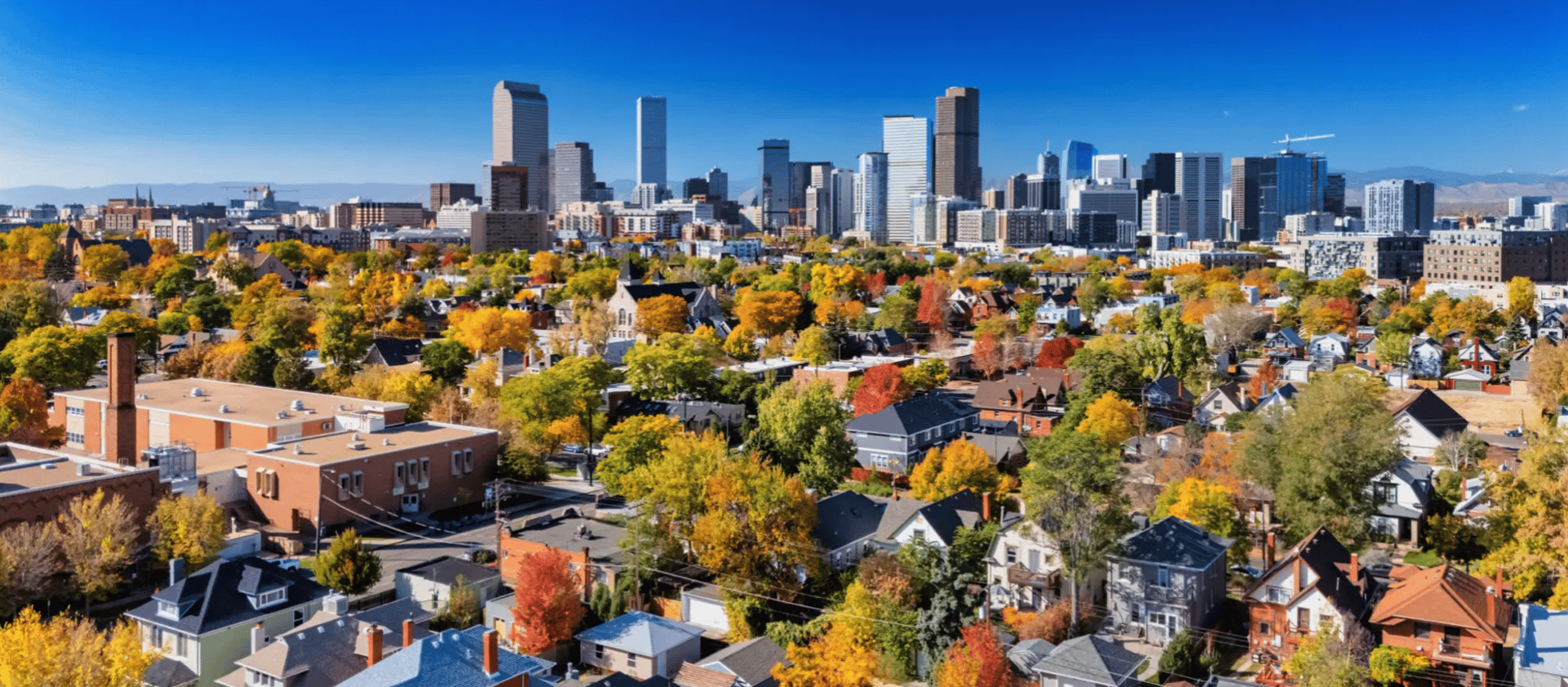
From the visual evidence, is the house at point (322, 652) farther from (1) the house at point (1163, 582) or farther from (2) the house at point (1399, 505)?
(2) the house at point (1399, 505)

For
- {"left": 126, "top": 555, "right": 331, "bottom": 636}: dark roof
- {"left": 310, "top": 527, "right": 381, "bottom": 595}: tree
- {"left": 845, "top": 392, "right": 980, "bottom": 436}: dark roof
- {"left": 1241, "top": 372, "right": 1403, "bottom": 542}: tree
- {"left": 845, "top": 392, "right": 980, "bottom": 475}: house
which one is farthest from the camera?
{"left": 845, "top": 392, "right": 980, "bottom": 436}: dark roof

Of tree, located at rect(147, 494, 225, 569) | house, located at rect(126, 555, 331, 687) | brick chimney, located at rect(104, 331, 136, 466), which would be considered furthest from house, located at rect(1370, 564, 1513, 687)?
brick chimney, located at rect(104, 331, 136, 466)

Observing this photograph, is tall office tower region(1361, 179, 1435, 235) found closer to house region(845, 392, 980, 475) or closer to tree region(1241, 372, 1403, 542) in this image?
house region(845, 392, 980, 475)

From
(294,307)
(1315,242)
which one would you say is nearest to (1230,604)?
(294,307)

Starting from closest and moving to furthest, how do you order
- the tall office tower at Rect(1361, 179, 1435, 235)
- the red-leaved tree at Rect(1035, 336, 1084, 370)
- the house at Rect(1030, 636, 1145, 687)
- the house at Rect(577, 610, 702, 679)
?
the house at Rect(1030, 636, 1145, 687)
the house at Rect(577, 610, 702, 679)
the red-leaved tree at Rect(1035, 336, 1084, 370)
the tall office tower at Rect(1361, 179, 1435, 235)

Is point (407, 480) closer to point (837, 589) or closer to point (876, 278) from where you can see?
point (837, 589)

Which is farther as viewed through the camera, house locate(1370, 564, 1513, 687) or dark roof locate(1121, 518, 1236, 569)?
dark roof locate(1121, 518, 1236, 569)

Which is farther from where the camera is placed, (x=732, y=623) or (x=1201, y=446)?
(x=1201, y=446)
